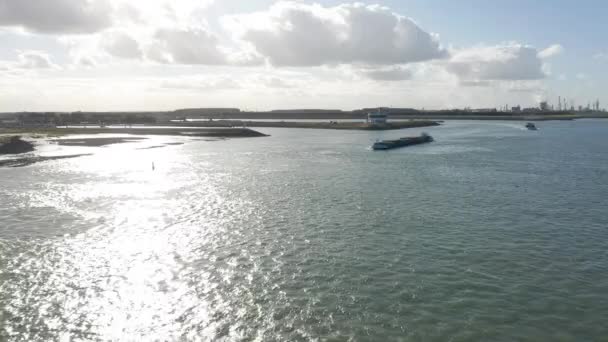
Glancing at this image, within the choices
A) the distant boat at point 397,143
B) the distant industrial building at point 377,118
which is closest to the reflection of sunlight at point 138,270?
the distant boat at point 397,143

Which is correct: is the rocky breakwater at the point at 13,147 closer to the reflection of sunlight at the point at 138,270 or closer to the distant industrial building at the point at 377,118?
the reflection of sunlight at the point at 138,270

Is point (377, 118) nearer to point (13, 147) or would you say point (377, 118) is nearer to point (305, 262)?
point (13, 147)

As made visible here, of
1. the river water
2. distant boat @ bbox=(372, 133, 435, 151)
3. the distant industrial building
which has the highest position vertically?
the distant industrial building

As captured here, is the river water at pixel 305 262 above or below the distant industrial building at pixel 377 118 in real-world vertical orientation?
below

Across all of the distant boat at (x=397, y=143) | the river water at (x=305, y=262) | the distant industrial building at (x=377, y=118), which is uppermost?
the distant industrial building at (x=377, y=118)

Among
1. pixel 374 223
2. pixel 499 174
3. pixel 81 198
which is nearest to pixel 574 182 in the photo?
pixel 499 174

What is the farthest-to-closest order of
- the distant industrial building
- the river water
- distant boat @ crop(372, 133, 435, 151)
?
the distant industrial building
distant boat @ crop(372, 133, 435, 151)
the river water

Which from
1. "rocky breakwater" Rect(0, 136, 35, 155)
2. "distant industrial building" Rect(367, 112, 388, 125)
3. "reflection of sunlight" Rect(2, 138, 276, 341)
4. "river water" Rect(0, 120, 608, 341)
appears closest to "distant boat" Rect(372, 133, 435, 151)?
"river water" Rect(0, 120, 608, 341)

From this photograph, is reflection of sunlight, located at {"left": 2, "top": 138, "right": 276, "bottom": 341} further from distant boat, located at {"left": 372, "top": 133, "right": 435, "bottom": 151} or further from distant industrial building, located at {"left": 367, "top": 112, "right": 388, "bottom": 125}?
distant industrial building, located at {"left": 367, "top": 112, "right": 388, "bottom": 125}
